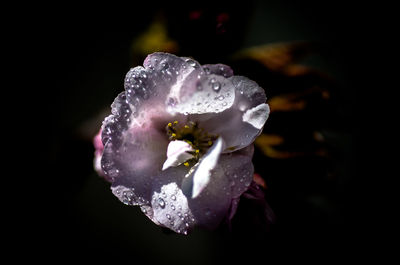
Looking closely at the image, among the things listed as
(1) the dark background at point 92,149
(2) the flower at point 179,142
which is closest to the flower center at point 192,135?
(2) the flower at point 179,142

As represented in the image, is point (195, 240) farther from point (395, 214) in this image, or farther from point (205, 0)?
point (205, 0)

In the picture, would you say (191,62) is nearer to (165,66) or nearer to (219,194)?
(165,66)

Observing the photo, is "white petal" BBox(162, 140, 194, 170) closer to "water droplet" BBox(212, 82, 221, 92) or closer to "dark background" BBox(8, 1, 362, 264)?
"water droplet" BBox(212, 82, 221, 92)

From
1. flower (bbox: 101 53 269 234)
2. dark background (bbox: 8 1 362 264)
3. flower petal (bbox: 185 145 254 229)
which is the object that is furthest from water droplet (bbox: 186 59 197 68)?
dark background (bbox: 8 1 362 264)

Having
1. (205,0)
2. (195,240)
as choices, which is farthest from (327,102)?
(195,240)

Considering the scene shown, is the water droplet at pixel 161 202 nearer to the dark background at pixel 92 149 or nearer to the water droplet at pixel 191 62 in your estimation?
the water droplet at pixel 191 62
